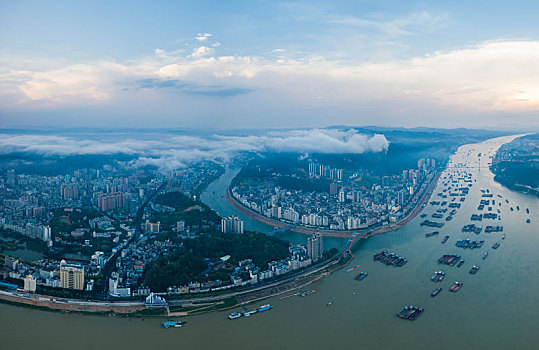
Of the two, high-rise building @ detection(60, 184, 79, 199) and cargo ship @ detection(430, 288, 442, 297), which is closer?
cargo ship @ detection(430, 288, 442, 297)

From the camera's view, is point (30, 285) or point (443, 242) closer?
point (30, 285)

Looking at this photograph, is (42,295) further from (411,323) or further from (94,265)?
(411,323)

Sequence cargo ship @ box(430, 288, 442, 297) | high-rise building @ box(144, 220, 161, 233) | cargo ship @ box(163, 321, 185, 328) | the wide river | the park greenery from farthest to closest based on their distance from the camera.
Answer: high-rise building @ box(144, 220, 161, 233) → the park greenery → cargo ship @ box(430, 288, 442, 297) → cargo ship @ box(163, 321, 185, 328) → the wide river

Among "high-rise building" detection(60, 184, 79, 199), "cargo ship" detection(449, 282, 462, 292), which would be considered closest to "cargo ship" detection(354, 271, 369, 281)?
"cargo ship" detection(449, 282, 462, 292)

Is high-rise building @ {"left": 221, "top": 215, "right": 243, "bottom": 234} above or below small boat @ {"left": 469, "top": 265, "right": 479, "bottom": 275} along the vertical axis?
above

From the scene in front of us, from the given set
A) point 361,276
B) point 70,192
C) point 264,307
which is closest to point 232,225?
point 361,276

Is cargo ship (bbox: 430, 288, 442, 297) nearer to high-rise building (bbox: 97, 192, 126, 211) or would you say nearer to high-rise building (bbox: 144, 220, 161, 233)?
high-rise building (bbox: 144, 220, 161, 233)

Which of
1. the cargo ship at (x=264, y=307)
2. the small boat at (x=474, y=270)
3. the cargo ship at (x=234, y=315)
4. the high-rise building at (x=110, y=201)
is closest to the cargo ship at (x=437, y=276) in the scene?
the small boat at (x=474, y=270)

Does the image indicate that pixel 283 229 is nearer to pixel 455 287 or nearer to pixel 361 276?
pixel 361 276

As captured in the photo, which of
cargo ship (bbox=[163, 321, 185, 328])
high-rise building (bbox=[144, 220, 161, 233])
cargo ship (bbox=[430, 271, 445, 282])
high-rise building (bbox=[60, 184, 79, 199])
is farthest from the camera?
high-rise building (bbox=[60, 184, 79, 199])

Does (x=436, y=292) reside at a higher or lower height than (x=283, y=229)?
lower
